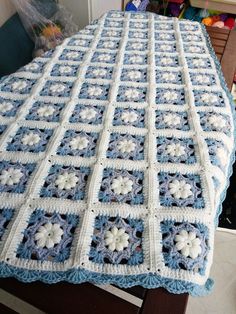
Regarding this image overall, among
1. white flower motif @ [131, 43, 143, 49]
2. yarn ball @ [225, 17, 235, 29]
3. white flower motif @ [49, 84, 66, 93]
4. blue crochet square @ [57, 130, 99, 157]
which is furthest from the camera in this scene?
yarn ball @ [225, 17, 235, 29]

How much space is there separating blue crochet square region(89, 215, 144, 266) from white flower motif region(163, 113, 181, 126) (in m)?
0.32

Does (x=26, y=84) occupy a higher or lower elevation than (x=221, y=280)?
higher

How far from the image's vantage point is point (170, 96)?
0.89m

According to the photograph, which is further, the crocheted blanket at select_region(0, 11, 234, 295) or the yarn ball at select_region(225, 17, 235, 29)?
the yarn ball at select_region(225, 17, 235, 29)

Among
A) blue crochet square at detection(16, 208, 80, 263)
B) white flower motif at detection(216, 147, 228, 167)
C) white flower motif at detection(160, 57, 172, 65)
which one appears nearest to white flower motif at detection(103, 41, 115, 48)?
Answer: white flower motif at detection(160, 57, 172, 65)

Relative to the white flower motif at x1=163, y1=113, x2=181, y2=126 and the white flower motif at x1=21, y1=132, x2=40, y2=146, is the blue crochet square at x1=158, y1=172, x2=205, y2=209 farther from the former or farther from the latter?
the white flower motif at x1=21, y1=132, x2=40, y2=146

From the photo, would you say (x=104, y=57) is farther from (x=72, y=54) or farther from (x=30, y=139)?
(x=30, y=139)

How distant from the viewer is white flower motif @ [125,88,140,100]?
889 millimetres

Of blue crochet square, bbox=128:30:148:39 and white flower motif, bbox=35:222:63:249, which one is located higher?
blue crochet square, bbox=128:30:148:39

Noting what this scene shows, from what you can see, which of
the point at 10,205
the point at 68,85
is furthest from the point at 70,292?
the point at 68,85

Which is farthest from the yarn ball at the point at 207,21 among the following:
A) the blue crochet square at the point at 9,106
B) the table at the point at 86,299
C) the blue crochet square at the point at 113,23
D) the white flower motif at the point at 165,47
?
the table at the point at 86,299

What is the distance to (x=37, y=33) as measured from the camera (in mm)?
1456

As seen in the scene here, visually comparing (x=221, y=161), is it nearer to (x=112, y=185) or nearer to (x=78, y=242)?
(x=112, y=185)

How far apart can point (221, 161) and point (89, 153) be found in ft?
1.03
